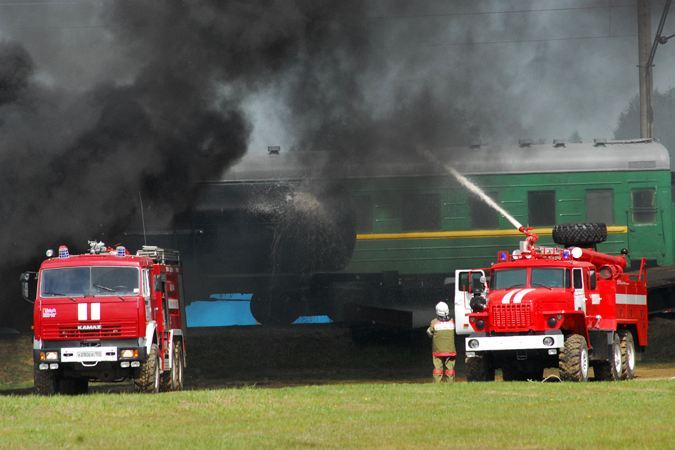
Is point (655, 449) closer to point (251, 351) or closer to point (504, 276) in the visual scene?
point (504, 276)

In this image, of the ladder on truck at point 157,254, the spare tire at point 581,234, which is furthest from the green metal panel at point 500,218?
the ladder on truck at point 157,254

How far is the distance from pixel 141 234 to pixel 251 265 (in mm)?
3103

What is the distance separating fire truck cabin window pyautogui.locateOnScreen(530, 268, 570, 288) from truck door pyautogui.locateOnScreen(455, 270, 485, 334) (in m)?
0.98

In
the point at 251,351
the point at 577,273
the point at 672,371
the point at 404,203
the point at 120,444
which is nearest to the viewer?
the point at 120,444

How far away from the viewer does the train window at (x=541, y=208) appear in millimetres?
32375

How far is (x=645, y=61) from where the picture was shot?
36688 mm

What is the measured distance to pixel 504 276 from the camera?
2117cm

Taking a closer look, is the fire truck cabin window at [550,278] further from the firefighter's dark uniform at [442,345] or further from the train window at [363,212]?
the train window at [363,212]

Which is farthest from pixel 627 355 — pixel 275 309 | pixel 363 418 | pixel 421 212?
pixel 275 309

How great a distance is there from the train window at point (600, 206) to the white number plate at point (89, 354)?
16.8 metres

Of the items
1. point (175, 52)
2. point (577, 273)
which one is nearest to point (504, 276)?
point (577, 273)

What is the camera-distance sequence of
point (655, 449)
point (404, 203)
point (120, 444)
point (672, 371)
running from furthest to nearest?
point (404, 203) → point (672, 371) → point (120, 444) → point (655, 449)

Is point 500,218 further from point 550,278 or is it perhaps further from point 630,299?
point 550,278

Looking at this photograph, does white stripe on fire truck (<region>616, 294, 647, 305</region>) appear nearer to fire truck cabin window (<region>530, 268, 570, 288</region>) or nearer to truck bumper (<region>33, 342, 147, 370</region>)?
fire truck cabin window (<region>530, 268, 570, 288</region>)
